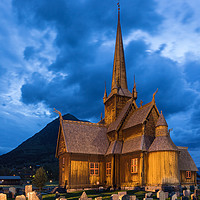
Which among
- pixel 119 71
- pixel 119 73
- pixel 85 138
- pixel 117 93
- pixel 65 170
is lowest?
pixel 65 170

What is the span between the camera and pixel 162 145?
93.3ft

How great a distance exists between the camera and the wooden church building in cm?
2834

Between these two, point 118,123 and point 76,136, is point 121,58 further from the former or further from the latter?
point 76,136

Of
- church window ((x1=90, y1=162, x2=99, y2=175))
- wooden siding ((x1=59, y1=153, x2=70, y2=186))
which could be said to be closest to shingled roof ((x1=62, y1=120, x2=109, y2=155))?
church window ((x1=90, y1=162, x2=99, y2=175))

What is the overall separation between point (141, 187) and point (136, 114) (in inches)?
406

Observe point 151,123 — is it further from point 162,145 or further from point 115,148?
point 115,148

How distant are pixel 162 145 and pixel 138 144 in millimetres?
3074

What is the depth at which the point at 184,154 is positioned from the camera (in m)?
39.8

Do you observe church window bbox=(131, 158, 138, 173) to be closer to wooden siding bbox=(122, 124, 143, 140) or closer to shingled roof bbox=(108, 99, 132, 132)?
wooden siding bbox=(122, 124, 143, 140)

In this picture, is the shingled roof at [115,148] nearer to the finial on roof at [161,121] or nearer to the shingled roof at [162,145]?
the shingled roof at [162,145]

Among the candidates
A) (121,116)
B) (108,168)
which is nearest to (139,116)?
(121,116)

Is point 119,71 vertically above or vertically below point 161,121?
above

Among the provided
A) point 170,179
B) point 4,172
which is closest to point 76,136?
point 170,179

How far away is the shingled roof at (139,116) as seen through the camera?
104 ft
